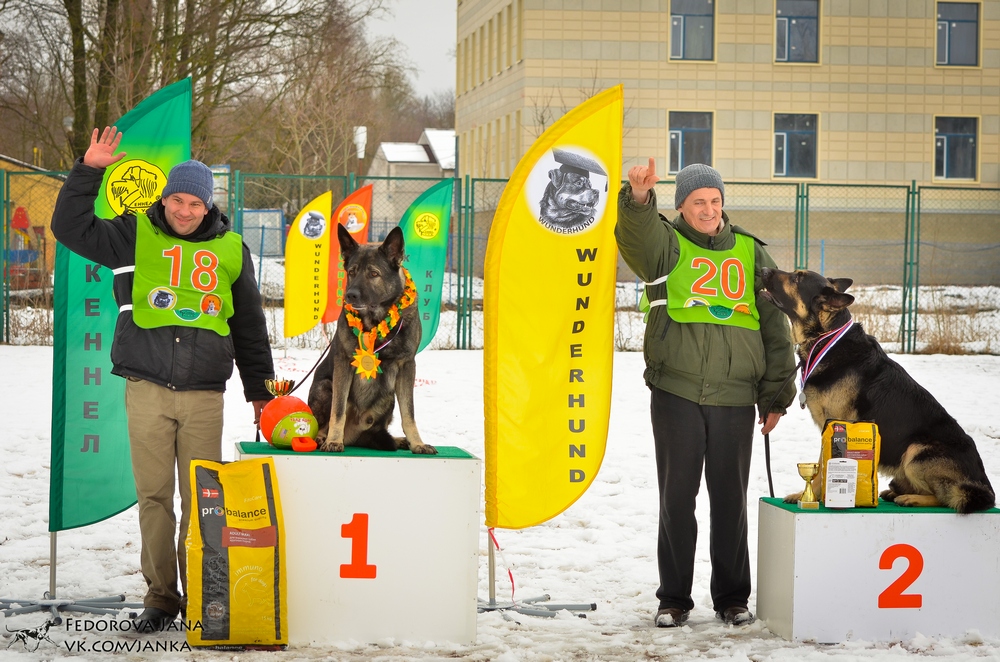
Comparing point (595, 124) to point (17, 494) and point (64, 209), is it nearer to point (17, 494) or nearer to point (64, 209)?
point (64, 209)

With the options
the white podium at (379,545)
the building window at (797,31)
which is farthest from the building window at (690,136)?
the white podium at (379,545)

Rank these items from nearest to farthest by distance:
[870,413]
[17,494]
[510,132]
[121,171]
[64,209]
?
[64,209] < [870,413] < [121,171] < [17,494] < [510,132]

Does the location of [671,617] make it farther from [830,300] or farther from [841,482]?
[830,300]

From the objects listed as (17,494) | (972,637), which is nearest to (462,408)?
(17,494)

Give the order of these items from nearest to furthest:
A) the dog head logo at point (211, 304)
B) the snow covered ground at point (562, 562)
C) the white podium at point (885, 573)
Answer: the snow covered ground at point (562, 562) → the white podium at point (885, 573) → the dog head logo at point (211, 304)

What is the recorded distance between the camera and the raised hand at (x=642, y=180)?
13.6 ft

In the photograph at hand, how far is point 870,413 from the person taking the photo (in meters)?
4.46

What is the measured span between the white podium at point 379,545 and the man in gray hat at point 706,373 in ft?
3.13

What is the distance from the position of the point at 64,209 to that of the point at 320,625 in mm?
2040

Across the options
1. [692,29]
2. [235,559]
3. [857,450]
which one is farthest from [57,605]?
[692,29]

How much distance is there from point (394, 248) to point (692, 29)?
2635cm

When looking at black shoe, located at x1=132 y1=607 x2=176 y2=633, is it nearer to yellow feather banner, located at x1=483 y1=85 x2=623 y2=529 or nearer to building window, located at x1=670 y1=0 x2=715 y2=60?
yellow feather banner, located at x1=483 y1=85 x2=623 y2=529

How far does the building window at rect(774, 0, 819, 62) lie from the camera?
95.0 feet

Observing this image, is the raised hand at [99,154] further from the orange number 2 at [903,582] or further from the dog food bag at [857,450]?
the orange number 2 at [903,582]
